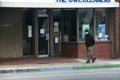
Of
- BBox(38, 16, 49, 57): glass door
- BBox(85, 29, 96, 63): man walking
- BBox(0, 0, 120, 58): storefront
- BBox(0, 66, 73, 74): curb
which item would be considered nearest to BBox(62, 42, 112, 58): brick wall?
BBox(0, 0, 120, 58): storefront

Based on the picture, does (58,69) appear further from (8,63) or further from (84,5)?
(84,5)

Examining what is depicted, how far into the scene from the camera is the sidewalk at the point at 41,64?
840 inches

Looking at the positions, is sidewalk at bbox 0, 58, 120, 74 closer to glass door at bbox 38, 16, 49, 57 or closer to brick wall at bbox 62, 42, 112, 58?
brick wall at bbox 62, 42, 112, 58

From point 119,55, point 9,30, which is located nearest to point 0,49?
point 9,30

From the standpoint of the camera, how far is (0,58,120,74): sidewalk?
840 inches

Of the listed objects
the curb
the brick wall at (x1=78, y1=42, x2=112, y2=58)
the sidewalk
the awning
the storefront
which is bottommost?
the curb

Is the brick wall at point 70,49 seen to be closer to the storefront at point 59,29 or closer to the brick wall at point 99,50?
the storefront at point 59,29

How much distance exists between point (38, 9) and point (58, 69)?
5933 millimetres

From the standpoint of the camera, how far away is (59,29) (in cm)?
2688

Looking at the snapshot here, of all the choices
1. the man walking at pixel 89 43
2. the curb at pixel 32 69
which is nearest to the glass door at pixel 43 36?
the man walking at pixel 89 43

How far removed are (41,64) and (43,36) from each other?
380 cm

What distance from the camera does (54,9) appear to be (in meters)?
26.7

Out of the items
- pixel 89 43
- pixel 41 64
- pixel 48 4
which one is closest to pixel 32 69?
pixel 41 64

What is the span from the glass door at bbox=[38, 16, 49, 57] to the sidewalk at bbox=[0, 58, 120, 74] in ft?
3.63
